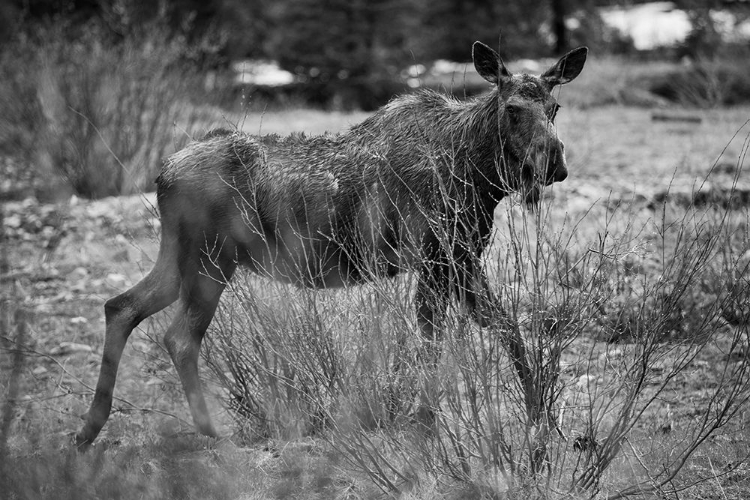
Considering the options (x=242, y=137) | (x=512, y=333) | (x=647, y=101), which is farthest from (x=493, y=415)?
(x=647, y=101)

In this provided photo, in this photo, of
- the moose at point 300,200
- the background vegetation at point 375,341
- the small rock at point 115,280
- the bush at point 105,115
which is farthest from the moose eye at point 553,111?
the bush at point 105,115

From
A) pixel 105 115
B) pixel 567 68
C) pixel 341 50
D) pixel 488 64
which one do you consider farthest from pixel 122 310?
pixel 341 50

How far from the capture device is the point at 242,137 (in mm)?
5371

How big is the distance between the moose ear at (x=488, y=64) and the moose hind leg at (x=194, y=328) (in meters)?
1.88

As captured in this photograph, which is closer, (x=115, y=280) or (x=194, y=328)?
(x=194, y=328)

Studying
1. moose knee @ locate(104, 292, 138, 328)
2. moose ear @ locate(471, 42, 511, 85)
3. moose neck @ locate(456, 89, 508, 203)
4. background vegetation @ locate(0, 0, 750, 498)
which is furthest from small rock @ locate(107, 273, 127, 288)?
moose ear @ locate(471, 42, 511, 85)

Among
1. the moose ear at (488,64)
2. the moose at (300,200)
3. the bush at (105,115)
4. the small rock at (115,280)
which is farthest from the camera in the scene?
the bush at (105,115)

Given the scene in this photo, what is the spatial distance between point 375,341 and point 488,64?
1.75 m

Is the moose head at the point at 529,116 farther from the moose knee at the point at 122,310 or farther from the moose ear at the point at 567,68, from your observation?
the moose knee at the point at 122,310

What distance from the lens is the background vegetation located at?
431cm

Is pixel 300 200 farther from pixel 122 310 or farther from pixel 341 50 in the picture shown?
pixel 341 50

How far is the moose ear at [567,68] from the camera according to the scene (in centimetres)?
501

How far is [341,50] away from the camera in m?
22.5

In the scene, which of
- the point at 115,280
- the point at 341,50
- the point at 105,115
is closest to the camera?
the point at 115,280
